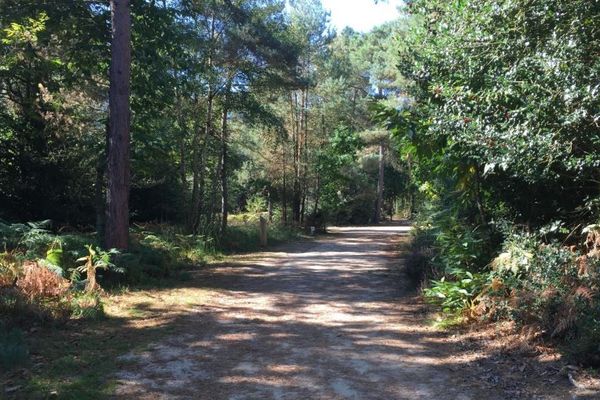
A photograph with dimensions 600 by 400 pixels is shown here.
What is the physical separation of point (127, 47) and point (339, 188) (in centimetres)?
2979

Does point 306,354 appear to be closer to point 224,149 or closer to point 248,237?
point 248,237

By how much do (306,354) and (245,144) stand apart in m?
18.5

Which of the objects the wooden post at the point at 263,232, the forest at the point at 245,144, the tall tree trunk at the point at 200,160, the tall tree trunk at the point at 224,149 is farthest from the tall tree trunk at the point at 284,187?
the tall tree trunk at the point at 200,160

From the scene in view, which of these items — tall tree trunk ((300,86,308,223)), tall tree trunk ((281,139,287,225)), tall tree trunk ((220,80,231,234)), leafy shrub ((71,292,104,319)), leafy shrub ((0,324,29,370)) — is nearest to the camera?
leafy shrub ((0,324,29,370))

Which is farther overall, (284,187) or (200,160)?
(284,187)

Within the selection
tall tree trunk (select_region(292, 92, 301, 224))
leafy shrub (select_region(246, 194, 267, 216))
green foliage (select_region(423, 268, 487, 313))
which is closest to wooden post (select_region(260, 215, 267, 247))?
tall tree trunk (select_region(292, 92, 301, 224))

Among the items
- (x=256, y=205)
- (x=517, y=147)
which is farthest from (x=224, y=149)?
Answer: (x=517, y=147)

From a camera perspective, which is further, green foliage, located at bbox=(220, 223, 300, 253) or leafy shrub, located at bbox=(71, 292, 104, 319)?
green foliage, located at bbox=(220, 223, 300, 253)

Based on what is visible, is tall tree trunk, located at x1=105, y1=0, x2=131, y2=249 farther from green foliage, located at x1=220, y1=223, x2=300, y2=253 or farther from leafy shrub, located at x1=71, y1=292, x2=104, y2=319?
green foliage, located at x1=220, y1=223, x2=300, y2=253

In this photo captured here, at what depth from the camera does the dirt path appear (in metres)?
4.84

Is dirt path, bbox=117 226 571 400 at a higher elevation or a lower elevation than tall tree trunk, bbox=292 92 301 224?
lower

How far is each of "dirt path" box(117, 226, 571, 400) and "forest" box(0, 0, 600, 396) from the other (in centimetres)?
99

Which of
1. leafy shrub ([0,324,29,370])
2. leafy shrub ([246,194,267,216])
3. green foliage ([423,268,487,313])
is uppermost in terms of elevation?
leafy shrub ([246,194,267,216])

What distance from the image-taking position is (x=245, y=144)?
23.7m
